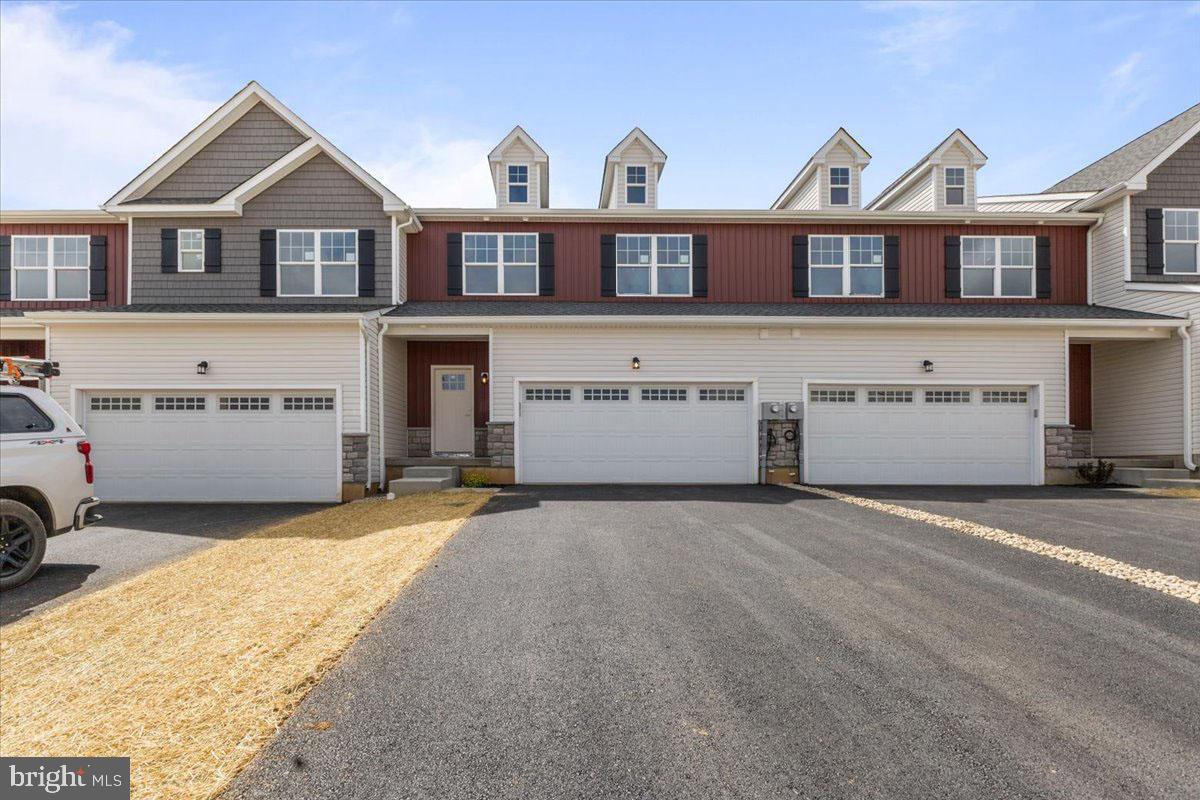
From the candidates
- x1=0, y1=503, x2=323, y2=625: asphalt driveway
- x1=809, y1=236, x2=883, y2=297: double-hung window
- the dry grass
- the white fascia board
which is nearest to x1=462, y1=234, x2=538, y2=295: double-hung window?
the white fascia board

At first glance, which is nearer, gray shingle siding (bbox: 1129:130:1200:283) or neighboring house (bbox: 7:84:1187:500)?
neighboring house (bbox: 7:84:1187:500)

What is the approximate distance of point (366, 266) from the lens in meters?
15.4

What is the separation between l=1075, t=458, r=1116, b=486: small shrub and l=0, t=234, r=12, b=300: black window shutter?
79.9 ft

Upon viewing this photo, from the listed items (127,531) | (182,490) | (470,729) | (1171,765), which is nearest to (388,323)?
(182,490)

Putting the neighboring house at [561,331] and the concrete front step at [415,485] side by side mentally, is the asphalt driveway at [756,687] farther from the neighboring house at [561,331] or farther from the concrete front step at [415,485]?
the neighboring house at [561,331]

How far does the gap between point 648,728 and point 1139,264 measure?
17542 mm

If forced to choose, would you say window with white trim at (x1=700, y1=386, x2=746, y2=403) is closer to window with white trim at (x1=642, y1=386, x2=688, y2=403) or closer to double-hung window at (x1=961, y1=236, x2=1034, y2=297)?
window with white trim at (x1=642, y1=386, x2=688, y2=403)

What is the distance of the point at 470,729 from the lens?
371 centimetres

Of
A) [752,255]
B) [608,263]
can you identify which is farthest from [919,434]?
[608,263]

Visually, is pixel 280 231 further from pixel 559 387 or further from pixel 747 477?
pixel 747 477

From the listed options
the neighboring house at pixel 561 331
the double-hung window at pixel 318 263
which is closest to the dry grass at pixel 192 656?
the neighboring house at pixel 561 331

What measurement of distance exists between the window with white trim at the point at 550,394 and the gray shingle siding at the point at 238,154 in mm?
8074

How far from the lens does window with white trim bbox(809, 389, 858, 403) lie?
1473cm

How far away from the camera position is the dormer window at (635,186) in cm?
1730
